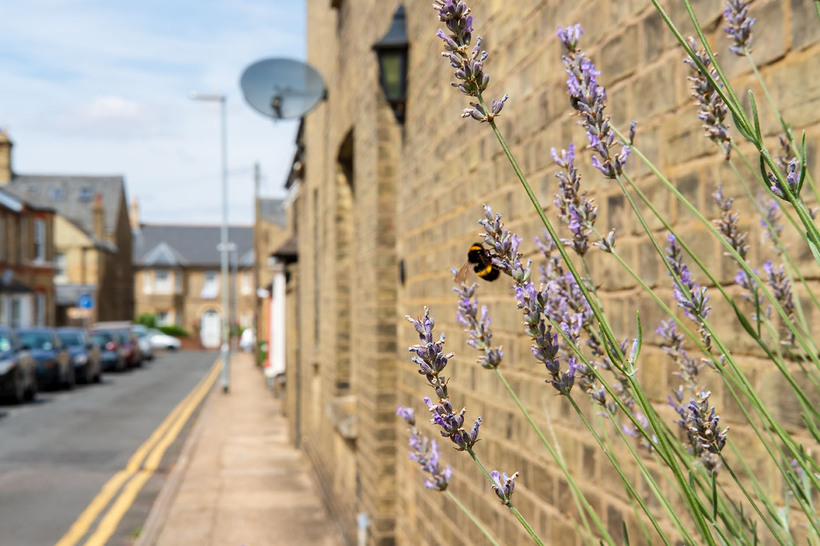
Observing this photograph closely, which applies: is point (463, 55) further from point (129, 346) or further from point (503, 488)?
point (129, 346)

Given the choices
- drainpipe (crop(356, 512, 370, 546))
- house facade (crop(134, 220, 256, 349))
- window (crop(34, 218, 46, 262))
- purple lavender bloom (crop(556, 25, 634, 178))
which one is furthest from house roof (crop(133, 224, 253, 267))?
purple lavender bloom (crop(556, 25, 634, 178))

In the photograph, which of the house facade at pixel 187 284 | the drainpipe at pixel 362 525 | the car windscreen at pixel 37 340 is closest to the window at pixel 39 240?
the car windscreen at pixel 37 340

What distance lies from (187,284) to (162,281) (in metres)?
2.08

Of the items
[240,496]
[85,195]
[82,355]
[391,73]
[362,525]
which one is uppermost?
[85,195]

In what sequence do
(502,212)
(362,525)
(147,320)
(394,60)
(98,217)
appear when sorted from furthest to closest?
(147,320)
(98,217)
(362,525)
(394,60)
(502,212)

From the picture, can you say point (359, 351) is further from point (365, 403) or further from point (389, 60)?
point (389, 60)

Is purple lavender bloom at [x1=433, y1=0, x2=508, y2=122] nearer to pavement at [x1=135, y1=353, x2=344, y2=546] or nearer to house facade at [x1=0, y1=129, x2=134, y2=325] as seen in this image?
pavement at [x1=135, y1=353, x2=344, y2=546]

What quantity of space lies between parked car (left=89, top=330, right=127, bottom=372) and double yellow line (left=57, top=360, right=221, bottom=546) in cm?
1729

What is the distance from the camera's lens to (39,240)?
46500mm

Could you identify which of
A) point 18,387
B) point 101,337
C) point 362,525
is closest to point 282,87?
point 362,525

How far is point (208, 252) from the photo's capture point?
274ft

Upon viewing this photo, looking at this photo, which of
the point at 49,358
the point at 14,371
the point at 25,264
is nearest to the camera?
the point at 14,371

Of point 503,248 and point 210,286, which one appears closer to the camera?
point 503,248

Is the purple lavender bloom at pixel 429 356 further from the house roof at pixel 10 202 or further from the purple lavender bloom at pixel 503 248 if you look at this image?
the house roof at pixel 10 202
